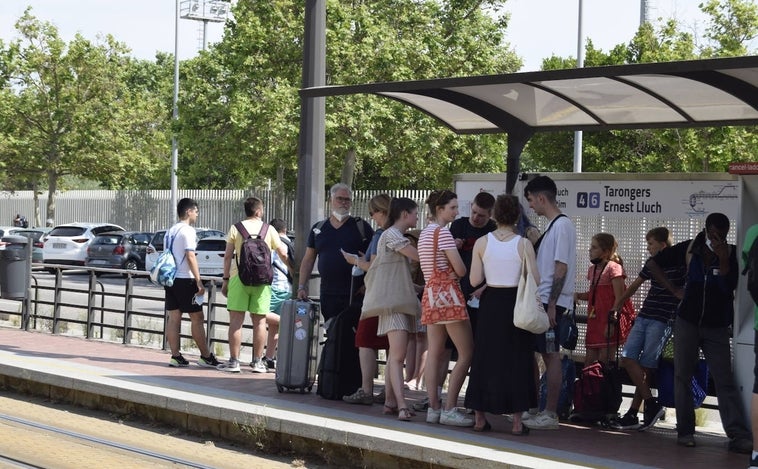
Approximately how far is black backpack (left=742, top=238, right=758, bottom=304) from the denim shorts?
140 centimetres

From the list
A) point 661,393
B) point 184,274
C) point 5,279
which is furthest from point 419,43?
point 661,393

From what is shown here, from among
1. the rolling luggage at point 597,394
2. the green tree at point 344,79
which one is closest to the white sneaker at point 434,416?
the rolling luggage at point 597,394

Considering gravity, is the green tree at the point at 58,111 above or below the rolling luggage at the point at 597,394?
above

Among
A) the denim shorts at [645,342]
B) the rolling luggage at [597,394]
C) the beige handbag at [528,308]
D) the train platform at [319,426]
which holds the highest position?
the beige handbag at [528,308]

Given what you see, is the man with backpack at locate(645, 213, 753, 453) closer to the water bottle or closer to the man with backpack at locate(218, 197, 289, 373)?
the water bottle

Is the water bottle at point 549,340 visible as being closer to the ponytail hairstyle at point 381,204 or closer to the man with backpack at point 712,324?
the man with backpack at point 712,324

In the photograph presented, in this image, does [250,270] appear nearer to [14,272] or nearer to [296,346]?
[296,346]

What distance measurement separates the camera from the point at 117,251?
123ft

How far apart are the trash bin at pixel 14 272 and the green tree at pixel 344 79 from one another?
63.4ft

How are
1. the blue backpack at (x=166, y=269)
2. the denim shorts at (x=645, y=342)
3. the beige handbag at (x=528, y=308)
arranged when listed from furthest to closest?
the blue backpack at (x=166, y=269) → the denim shorts at (x=645, y=342) → the beige handbag at (x=528, y=308)

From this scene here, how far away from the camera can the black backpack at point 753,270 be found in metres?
7.61

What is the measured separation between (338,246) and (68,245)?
30.6m

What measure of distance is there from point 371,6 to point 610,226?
27.7 metres

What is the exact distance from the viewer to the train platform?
26.2 ft
